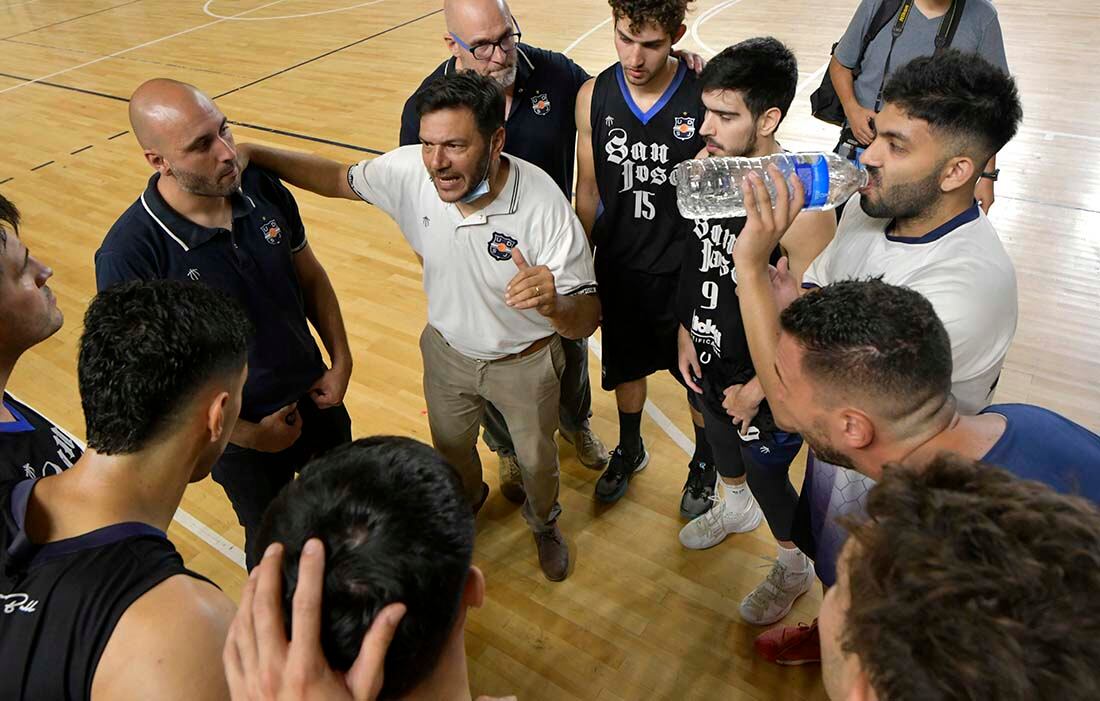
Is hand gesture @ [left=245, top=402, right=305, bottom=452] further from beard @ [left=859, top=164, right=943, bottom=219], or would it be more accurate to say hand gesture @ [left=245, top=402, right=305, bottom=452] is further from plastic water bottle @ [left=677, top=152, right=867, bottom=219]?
beard @ [left=859, top=164, right=943, bottom=219]

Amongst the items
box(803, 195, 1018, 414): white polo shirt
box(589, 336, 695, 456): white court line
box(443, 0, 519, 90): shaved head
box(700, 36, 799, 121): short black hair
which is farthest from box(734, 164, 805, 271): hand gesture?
box(589, 336, 695, 456): white court line

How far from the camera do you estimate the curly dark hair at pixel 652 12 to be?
2.72 metres

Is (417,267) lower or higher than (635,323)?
lower

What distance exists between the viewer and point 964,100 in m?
1.98

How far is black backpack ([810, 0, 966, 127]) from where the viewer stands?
332 cm

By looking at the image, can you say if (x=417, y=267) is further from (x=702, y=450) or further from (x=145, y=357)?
(x=145, y=357)

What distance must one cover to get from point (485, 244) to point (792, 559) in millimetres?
1822

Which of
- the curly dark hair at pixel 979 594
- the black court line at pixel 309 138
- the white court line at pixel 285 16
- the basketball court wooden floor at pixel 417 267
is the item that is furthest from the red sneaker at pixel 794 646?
the white court line at pixel 285 16

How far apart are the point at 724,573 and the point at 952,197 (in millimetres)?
1908

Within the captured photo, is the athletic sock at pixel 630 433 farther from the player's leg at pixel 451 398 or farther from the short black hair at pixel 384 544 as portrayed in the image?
the short black hair at pixel 384 544

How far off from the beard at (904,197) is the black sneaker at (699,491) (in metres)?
1.69

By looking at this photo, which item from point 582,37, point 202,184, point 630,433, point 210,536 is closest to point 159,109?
point 202,184

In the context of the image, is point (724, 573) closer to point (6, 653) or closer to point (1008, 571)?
point (1008, 571)

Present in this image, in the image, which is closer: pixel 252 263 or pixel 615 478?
pixel 252 263
